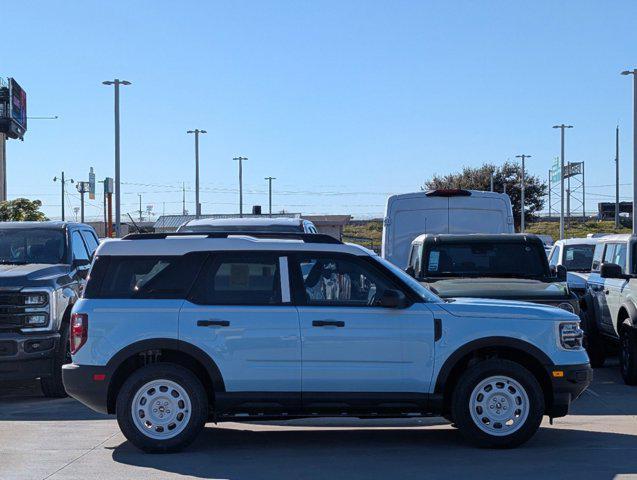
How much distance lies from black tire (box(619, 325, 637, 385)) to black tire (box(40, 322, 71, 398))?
280 inches

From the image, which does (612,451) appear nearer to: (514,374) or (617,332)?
(514,374)

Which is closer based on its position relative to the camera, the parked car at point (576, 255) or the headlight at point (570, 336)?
the headlight at point (570, 336)

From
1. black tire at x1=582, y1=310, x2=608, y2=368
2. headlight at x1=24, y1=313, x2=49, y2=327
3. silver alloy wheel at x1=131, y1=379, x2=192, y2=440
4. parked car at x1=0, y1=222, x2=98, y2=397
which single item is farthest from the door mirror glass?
headlight at x1=24, y1=313, x2=49, y2=327

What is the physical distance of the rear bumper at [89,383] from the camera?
9086 mm

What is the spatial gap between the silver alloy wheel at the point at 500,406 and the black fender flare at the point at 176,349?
2255mm

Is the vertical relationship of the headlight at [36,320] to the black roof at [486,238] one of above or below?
below

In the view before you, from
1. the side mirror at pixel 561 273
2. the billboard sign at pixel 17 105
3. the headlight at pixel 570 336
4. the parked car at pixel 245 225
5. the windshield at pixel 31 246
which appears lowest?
the headlight at pixel 570 336

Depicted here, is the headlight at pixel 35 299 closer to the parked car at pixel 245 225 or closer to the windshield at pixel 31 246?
the windshield at pixel 31 246

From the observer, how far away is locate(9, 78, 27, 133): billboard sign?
219 ft

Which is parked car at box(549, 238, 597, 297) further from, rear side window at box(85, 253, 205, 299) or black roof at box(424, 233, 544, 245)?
rear side window at box(85, 253, 205, 299)

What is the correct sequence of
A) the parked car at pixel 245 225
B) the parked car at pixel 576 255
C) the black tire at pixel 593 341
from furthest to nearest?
the parked car at pixel 576 255 → the black tire at pixel 593 341 → the parked car at pixel 245 225

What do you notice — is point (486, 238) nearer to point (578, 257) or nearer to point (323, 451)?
point (323, 451)

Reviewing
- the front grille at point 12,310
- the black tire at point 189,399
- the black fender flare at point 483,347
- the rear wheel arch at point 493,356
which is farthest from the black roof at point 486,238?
the black tire at point 189,399

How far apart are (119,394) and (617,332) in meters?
7.62
